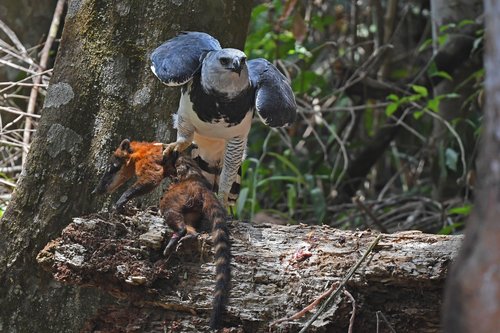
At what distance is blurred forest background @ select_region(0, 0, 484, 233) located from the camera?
6809 millimetres

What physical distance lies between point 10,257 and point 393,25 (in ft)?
18.4

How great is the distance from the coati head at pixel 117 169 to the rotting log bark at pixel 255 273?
2.00 feet

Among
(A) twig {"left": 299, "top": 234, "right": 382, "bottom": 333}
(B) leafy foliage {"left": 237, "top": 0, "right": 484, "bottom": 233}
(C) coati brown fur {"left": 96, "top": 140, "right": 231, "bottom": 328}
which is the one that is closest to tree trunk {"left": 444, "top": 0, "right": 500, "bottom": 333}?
(A) twig {"left": 299, "top": 234, "right": 382, "bottom": 333}

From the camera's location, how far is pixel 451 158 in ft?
23.6

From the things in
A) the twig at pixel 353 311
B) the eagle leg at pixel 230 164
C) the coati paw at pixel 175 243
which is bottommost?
the twig at pixel 353 311

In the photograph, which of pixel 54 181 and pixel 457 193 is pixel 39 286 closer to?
pixel 54 181

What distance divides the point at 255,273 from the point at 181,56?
4.72 feet

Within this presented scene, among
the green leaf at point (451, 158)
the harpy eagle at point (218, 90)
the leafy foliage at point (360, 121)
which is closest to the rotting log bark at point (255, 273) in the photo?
the harpy eagle at point (218, 90)

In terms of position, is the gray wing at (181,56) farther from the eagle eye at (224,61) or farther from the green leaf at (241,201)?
the green leaf at (241,201)

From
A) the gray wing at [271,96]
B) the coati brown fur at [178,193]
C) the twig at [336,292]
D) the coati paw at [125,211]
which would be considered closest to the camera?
the twig at [336,292]

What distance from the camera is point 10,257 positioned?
4023mm

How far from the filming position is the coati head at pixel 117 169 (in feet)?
13.2

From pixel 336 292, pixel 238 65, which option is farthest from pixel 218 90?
pixel 336 292

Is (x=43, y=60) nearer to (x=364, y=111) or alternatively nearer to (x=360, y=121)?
(x=364, y=111)
